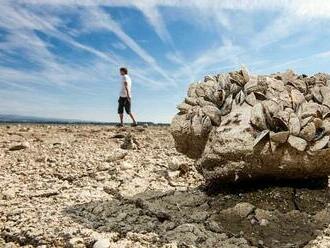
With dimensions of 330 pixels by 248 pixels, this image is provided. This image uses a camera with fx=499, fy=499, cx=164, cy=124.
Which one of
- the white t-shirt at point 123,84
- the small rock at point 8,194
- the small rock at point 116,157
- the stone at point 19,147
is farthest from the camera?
the white t-shirt at point 123,84

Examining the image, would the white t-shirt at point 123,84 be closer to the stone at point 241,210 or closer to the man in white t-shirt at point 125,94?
the man in white t-shirt at point 125,94

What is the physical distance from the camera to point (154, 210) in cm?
524

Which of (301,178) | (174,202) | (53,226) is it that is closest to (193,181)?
(174,202)

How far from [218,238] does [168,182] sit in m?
2.06

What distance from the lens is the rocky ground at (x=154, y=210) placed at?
15.1 feet

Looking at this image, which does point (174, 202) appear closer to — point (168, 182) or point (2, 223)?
point (168, 182)

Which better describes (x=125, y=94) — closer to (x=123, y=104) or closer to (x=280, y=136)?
(x=123, y=104)

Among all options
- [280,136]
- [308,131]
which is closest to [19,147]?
[280,136]

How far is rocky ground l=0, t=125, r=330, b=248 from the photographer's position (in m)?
4.59

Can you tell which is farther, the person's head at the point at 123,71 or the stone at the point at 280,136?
the person's head at the point at 123,71

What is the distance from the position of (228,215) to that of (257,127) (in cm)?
93

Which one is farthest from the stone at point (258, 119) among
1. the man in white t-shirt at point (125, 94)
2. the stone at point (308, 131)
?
the man in white t-shirt at point (125, 94)

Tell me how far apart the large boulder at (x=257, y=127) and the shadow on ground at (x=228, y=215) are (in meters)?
→ 0.22

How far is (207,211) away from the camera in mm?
5160
